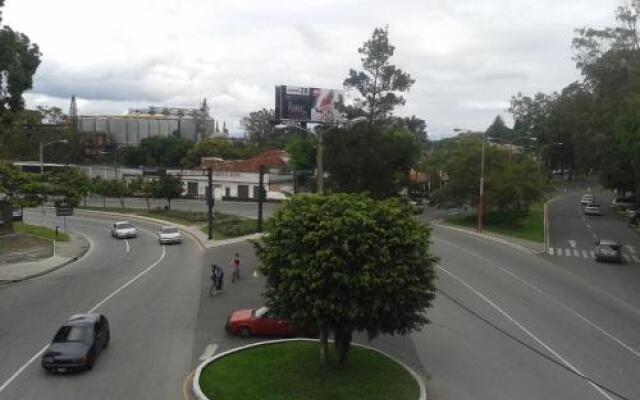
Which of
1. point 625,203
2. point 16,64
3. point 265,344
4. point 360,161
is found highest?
point 16,64

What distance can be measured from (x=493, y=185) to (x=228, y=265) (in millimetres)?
28362

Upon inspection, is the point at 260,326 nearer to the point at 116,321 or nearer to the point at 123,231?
the point at 116,321

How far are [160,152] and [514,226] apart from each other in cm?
7524

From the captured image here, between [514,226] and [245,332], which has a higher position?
[514,226]

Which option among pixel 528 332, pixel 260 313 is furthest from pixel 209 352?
pixel 528 332

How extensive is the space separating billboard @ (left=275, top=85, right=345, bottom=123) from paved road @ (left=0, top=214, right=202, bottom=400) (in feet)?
122

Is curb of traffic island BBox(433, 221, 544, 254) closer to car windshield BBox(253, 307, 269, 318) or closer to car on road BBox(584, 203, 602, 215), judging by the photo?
car on road BBox(584, 203, 602, 215)

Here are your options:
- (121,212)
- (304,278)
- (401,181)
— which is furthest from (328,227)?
(121,212)

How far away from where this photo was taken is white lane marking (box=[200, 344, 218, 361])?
65.6 feet

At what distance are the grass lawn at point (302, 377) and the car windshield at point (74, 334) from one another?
3.85 m

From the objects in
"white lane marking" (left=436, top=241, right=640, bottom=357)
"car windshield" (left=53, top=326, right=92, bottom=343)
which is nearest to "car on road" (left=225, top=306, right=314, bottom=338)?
"car windshield" (left=53, top=326, right=92, bottom=343)

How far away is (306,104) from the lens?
78.6 m

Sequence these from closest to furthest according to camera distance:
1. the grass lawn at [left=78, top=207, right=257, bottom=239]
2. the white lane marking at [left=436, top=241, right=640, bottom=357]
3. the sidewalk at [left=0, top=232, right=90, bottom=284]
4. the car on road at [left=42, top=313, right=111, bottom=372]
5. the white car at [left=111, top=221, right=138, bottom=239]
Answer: the car on road at [left=42, top=313, right=111, bottom=372], the white lane marking at [left=436, top=241, right=640, bottom=357], the sidewalk at [left=0, top=232, right=90, bottom=284], the grass lawn at [left=78, top=207, right=257, bottom=239], the white car at [left=111, top=221, right=138, bottom=239]

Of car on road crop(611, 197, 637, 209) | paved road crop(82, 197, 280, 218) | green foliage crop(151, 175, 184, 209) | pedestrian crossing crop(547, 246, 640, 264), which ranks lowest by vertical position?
pedestrian crossing crop(547, 246, 640, 264)
